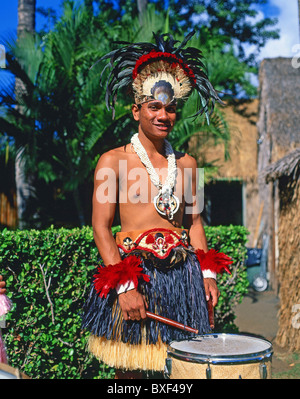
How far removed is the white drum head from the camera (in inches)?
79.4

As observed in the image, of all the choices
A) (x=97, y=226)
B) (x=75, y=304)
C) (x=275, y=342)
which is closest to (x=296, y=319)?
(x=275, y=342)

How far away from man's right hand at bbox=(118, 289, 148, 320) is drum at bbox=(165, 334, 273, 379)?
0.30m

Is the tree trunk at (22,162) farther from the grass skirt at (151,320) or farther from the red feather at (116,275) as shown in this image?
the red feather at (116,275)

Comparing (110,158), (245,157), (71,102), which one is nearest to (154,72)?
(110,158)

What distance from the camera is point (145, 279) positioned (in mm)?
2568

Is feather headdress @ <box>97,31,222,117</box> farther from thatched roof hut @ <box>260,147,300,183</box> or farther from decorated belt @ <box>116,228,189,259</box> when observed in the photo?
thatched roof hut @ <box>260,147,300,183</box>

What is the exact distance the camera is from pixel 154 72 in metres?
2.78

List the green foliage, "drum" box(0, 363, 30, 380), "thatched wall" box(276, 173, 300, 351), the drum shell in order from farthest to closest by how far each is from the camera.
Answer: "thatched wall" box(276, 173, 300, 351)
the green foliage
the drum shell
"drum" box(0, 363, 30, 380)

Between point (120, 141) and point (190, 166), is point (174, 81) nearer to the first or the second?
point (190, 166)

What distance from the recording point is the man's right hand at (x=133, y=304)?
250 cm

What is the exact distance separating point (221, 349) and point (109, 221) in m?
0.99

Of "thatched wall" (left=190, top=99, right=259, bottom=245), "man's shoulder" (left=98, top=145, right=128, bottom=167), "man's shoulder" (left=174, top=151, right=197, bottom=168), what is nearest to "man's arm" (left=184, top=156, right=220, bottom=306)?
"man's shoulder" (left=174, top=151, right=197, bottom=168)

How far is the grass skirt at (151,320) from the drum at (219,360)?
35 centimetres

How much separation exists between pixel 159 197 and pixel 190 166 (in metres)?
0.41
